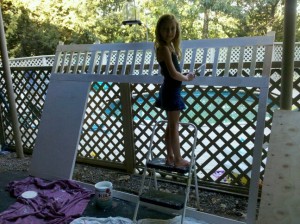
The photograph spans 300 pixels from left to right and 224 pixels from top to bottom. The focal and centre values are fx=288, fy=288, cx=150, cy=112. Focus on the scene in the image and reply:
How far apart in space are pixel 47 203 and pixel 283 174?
1810 mm

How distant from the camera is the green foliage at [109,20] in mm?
9172

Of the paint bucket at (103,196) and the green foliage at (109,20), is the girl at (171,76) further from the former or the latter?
the green foliage at (109,20)

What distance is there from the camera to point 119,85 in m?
2.93

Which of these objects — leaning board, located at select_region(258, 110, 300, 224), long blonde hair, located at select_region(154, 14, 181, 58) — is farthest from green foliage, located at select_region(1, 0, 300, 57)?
leaning board, located at select_region(258, 110, 300, 224)

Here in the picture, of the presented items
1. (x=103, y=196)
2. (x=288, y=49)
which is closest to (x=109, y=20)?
(x=103, y=196)

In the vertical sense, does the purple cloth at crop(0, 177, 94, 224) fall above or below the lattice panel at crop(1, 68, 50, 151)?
below

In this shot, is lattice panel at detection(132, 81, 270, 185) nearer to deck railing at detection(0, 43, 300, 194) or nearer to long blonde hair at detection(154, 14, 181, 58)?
deck railing at detection(0, 43, 300, 194)

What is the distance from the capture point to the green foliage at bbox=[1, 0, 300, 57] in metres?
9.17

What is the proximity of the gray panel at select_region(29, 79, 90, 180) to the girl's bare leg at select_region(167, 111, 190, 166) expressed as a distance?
1000mm

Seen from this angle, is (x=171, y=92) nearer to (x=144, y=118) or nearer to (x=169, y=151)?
(x=169, y=151)

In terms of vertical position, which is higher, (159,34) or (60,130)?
(159,34)

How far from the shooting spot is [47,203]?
2.36m

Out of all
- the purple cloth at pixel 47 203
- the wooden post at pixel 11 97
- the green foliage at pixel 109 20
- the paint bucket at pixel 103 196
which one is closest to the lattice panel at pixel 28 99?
the wooden post at pixel 11 97

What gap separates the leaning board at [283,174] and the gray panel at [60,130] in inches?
66.8
